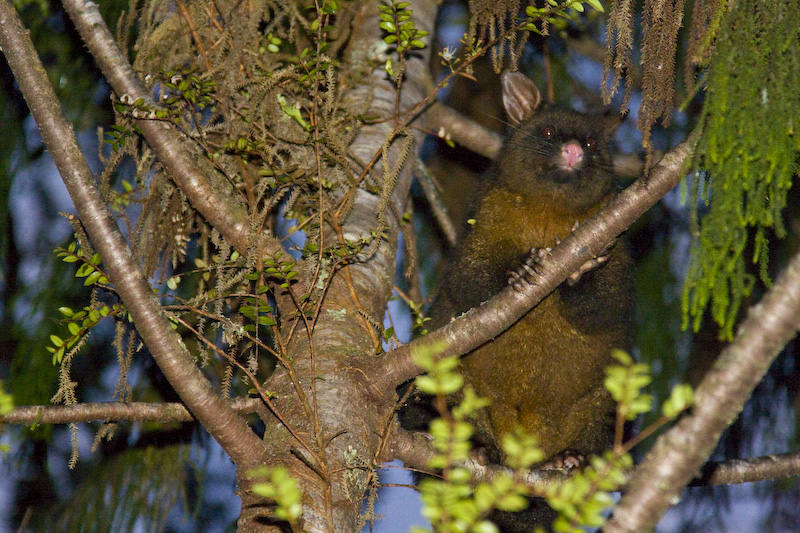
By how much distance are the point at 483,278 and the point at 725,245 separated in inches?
82.9

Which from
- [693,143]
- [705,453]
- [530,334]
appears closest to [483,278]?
[530,334]

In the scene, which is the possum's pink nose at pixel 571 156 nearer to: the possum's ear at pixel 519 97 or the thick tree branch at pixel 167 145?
the possum's ear at pixel 519 97

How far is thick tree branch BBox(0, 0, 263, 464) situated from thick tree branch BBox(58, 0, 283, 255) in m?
0.62

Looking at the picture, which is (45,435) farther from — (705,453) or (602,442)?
(705,453)

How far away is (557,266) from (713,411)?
1.47 m

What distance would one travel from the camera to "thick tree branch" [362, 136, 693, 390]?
2.72m

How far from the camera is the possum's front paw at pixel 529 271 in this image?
9.35 feet

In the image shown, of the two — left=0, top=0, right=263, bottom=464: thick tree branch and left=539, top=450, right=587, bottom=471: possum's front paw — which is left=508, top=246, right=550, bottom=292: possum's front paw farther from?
left=0, top=0, right=263, bottom=464: thick tree branch

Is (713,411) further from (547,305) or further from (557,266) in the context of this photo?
(547,305)

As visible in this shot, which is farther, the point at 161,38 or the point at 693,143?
the point at 161,38

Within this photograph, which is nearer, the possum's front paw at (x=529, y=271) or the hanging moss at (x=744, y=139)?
the hanging moss at (x=744, y=139)

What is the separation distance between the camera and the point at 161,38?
3.70 metres

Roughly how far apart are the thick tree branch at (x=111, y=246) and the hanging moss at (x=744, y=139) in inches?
61.4

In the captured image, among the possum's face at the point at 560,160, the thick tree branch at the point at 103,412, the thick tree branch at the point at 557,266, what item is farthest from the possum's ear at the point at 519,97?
the thick tree branch at the point at 103,412
